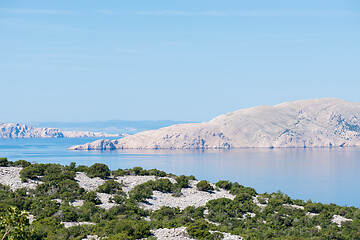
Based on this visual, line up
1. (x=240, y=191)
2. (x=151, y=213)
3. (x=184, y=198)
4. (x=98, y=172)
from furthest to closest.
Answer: (x=98, y=172), (x=240, y=191), (x=184, y=198), (x=151, y=213)

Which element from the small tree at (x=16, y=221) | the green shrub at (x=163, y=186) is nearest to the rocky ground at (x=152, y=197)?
the green shrub at (x=163, y=186)

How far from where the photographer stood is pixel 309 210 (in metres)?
45.7

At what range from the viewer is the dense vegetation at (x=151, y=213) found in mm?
31536

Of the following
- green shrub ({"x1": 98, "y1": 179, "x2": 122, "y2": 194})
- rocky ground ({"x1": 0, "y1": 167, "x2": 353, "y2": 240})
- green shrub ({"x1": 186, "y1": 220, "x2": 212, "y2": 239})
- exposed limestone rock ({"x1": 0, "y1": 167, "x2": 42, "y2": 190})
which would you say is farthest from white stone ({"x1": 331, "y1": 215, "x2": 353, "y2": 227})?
exposed limestone rock ({"x1": 0, "y1": 167, "x2": 42, "y2": 190})

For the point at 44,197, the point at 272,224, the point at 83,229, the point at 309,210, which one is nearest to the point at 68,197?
the point at 44,197

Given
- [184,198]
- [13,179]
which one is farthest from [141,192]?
[13,179]

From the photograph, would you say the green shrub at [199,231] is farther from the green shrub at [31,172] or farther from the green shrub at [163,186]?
the green shrub at [31,172]

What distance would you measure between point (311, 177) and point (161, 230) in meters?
90.2

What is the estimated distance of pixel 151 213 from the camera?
4028 centimetres

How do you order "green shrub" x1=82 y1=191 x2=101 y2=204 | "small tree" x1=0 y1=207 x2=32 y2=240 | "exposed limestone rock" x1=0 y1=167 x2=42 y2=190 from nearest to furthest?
"small tree" x1=0 y1=207 x2=32 y2=240, "green shrub" x1=82 y1=191 x2=101 y2=204, "exposed limestone rock" x1=0 y1=167 x2=42 y2=190

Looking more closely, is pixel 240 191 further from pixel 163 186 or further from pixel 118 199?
pixel 118 199

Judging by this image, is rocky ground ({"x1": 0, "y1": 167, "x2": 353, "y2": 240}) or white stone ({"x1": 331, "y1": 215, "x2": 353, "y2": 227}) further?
rocky ground ({"x1": 0, "y1": 167, "x2": 353, "y2": 240})

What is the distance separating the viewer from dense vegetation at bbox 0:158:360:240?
31.5 metres

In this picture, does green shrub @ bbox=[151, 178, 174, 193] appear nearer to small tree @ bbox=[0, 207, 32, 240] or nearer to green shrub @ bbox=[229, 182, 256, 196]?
green shrub @ bbox=[229, 182, 256, 196]
